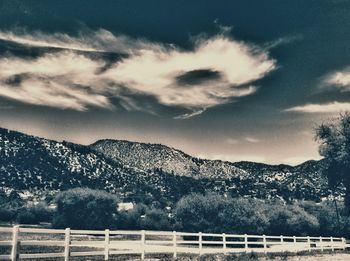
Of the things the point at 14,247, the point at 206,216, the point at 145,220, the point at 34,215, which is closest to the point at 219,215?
the point at 206,216

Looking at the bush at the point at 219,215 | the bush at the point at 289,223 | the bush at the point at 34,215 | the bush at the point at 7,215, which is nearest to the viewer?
the bush at the point at 219,215

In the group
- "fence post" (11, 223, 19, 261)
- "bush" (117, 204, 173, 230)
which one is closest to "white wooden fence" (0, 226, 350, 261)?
"fence post" (11, 223, 19, 261)

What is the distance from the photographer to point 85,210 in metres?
65.2

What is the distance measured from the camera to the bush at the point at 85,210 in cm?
6338

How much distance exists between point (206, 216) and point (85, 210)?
1895cm

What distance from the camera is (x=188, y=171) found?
190125 mm

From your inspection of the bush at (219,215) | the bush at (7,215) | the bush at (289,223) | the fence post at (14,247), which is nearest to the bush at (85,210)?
the bush at (219,215)

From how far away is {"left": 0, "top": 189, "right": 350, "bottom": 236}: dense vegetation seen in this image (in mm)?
56719

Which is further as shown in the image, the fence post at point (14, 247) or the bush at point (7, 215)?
the bush at point (7, 215)

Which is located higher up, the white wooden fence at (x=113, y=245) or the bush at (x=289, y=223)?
the bush at (x=289, y=223)

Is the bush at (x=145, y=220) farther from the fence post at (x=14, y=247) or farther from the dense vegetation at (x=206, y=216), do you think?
the fence post at (x=14, y=247)

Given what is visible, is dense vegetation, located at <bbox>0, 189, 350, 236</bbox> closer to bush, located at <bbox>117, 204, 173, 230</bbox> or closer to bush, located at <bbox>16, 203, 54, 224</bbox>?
bush, located at <bbox>117, 204, 173, 230</bbox>

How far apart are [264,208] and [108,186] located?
264 ft

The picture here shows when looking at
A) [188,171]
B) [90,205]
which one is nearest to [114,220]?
[90,205]
